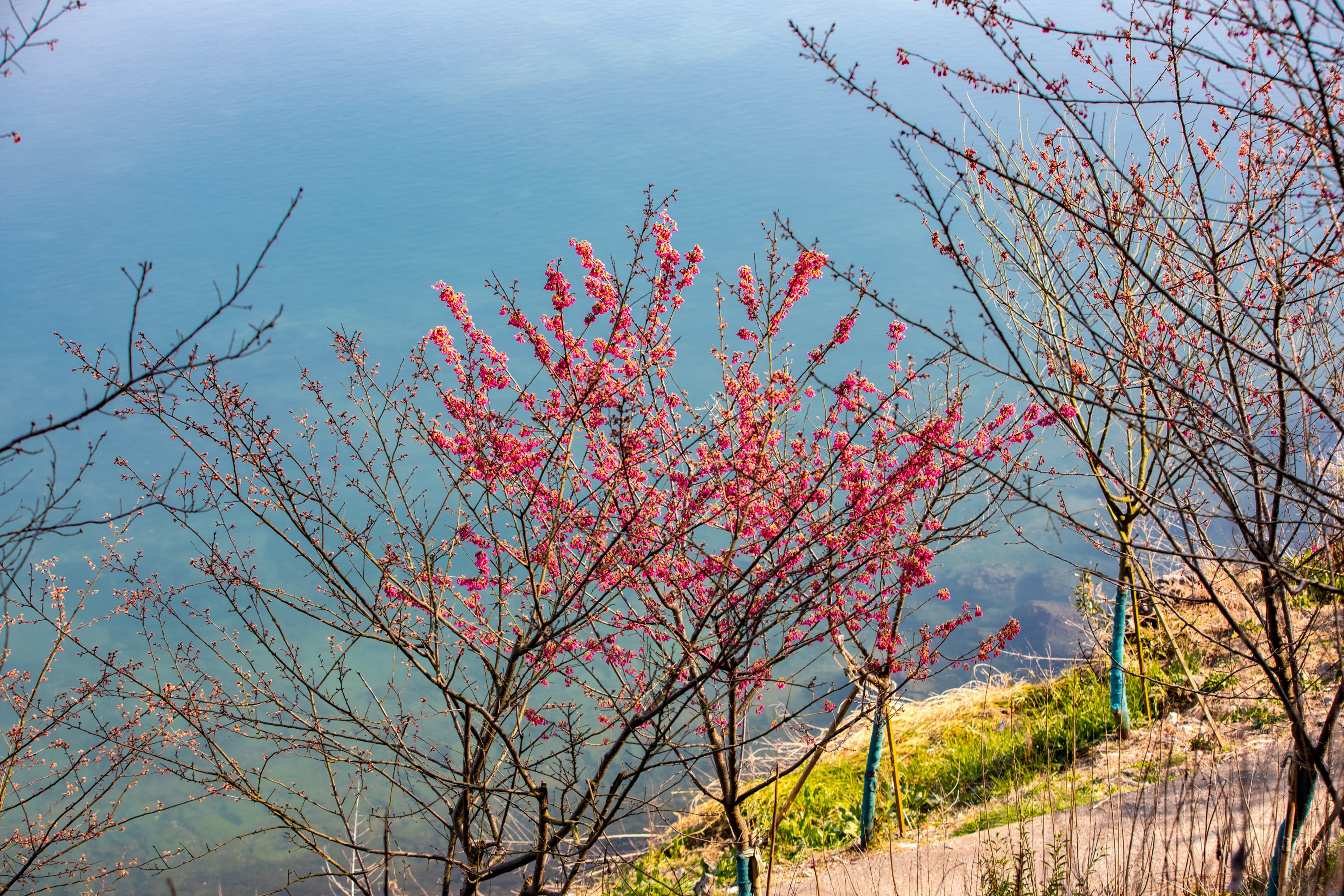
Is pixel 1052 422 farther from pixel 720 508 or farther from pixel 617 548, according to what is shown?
pixel 617 548

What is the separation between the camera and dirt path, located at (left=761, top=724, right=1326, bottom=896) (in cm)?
300

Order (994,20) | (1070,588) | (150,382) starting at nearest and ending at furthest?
(994,20), (150,382), (1070,588)

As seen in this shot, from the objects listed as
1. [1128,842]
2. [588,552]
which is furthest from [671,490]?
[1128,842]

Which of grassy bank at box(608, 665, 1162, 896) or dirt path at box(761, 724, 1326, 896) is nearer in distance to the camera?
dirt path at box(761, 724, 1326, 896)

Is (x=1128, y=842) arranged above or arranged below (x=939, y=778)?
below

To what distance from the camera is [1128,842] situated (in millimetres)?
4270

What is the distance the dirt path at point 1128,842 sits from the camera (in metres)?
3.00

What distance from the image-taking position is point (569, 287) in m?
3.55

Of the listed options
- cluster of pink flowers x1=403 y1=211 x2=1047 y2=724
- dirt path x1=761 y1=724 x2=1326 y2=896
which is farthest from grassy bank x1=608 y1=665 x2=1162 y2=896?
cluster of pink flowers x1=403 y1=211 x2=1047 y2=724

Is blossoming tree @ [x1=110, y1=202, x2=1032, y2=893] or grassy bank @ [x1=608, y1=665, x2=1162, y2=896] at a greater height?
blossoming tree @ [x1=110, y1=202, x2=1032, y2=893]

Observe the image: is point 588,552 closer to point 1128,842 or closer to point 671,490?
point 671,490

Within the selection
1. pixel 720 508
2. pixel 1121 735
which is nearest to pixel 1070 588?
pixel 1121 735

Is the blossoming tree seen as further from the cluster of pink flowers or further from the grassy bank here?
the grassy bank

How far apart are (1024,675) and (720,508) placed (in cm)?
648
